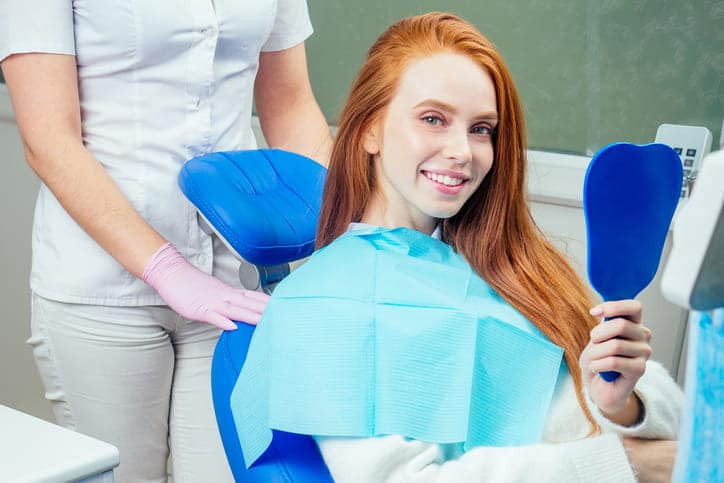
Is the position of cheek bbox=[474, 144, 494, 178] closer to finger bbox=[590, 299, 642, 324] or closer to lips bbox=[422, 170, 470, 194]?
lips bbox=[422, 170, 470, 194]

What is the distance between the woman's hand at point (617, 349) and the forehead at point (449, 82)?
15.2 inches

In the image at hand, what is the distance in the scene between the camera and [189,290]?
1.39 meters

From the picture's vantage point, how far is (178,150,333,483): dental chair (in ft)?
4.00

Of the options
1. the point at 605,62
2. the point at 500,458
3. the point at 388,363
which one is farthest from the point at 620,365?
the point at 605,62

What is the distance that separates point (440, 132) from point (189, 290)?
1.37 feet

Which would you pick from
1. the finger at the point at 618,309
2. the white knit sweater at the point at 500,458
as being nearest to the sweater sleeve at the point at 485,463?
the white knit sweater at the point at 500,458

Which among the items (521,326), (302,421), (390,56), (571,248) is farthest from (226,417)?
(571,248)

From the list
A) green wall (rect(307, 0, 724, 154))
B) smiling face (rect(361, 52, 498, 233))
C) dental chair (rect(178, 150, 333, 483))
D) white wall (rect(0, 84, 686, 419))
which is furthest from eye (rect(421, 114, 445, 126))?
white wall (rect(0, 84, 686, 419))

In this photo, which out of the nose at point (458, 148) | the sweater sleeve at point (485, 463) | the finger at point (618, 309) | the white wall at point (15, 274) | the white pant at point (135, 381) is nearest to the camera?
the finger at point (618, 309)

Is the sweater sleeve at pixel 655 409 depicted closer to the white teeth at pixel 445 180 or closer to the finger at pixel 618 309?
the finger at pixel 618 309

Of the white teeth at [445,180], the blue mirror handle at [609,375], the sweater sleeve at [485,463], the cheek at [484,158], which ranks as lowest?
the sweater sleeve at [485,463]

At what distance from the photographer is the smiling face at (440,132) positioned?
48.0 inches

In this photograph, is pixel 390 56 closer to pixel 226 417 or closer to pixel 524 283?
pixel 524 283

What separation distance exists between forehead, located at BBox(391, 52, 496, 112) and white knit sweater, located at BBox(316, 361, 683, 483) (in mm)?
385
